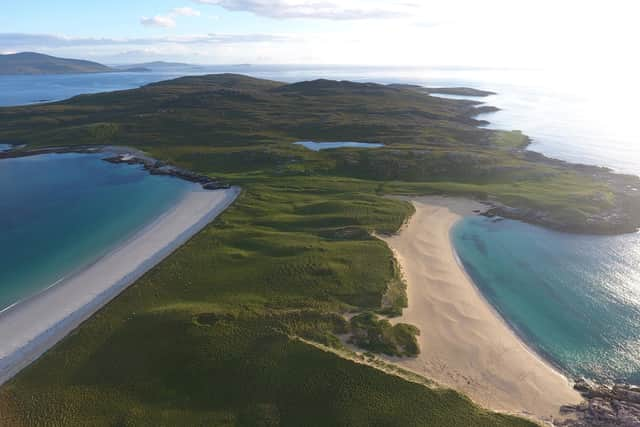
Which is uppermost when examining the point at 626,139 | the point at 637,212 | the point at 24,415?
the point at 626,139

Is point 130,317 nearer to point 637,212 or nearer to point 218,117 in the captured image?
point 637,212

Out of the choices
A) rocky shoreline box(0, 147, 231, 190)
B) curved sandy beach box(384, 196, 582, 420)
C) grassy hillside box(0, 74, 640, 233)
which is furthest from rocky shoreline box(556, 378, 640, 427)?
rocky shoreline box(0, 147, 231, 190)

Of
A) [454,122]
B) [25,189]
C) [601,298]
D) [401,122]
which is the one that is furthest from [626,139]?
[25,189]

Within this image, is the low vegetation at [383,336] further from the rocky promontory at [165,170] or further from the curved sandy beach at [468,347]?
the rocky promontory at [165,170]

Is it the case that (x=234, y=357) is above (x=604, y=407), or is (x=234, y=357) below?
above

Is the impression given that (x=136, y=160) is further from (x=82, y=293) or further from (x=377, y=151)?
(x=82, y=293)

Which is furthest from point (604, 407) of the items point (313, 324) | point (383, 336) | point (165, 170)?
point (165, 170)

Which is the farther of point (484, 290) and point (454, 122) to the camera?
point (454, 122)
